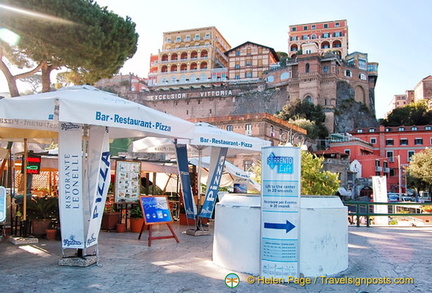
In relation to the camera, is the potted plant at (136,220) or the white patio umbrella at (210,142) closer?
the white patio umbrella at (210,142)

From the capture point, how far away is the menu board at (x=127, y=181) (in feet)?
30.3

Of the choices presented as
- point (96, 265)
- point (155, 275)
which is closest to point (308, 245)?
point (155, 275)

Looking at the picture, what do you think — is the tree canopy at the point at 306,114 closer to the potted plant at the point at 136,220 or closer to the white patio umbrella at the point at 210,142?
the white patio umbrella at the point at 210,142

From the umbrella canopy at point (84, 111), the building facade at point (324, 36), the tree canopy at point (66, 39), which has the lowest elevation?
the umbrella canopy at point (84, 111)

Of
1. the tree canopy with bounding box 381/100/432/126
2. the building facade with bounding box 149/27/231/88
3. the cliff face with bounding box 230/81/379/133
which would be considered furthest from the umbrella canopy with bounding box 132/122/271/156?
the building facade with bounding box 149/27/231/88

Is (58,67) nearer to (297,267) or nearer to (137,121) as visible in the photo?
(137,121)

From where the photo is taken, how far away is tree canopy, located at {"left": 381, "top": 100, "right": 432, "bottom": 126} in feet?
220

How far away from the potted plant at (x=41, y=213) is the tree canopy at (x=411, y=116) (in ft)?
228

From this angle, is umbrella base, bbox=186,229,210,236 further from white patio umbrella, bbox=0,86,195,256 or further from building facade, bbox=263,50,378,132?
building facade, bbox=263,50,378,132

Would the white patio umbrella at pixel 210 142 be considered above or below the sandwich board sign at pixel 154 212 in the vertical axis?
above

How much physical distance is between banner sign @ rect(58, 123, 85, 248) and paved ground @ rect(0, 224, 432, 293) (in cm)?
48

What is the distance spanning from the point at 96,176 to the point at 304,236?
3.26m

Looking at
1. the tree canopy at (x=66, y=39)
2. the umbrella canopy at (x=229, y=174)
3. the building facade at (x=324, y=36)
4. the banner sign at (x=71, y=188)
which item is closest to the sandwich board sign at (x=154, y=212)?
the banner sign at (x=71, y=188)

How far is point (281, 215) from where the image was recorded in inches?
210
